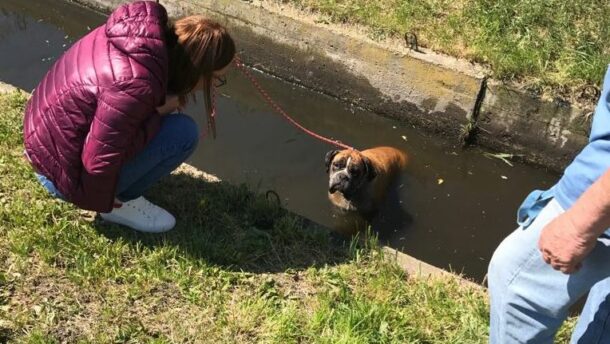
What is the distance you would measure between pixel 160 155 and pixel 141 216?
0.39 metres

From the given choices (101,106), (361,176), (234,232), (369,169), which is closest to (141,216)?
(234,232)

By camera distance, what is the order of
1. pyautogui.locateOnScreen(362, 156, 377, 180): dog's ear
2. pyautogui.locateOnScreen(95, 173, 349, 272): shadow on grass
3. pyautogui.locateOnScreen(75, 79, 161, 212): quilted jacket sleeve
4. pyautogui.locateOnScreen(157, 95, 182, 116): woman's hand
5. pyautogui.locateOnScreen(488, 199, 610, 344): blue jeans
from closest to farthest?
pyautogui.locateOnScreen(488, 199, 610, 344): blue jeans → pyautogui.locateOnScreen(75, 79, 161, 212): quilted jacket sleeve → pyautogui.locateOnScreen(157, 95, 182, 116): woman's hand → pyautogui.locateOnScreen(95, 173, 349, 272): shadow on grass → pyautogui.locateOnScreen(362, 156, 377, 180): dog's ear

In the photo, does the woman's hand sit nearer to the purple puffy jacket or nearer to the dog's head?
the purple puffy jacket

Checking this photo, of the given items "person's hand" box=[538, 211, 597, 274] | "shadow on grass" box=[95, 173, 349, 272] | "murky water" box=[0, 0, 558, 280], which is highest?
"person's hand" box=[538, 211, 597, 274]

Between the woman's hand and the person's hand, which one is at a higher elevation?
the person's hand

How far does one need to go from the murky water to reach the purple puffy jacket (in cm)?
195

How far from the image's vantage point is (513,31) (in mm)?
6074

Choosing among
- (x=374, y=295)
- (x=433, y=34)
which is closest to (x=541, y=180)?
(x=433, y=34)

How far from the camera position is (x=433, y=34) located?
6.15 meters

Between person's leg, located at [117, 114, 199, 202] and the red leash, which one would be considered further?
the red leash

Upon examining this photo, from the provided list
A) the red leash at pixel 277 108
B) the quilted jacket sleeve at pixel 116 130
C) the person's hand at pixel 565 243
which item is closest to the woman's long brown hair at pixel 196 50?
the quilted jacket sleeve at pixel 116 130

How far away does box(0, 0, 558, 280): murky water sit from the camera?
535cm

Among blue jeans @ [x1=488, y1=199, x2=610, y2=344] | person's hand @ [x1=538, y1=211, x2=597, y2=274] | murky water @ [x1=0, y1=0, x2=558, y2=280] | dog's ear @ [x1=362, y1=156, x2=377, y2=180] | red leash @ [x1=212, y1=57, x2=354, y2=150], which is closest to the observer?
person's hand @ [x1=538, y1=211, x2=597, y2=274]

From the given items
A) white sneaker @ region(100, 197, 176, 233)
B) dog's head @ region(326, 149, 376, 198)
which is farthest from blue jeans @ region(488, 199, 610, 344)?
dog's head @ region(326, 149, 376, 198)
